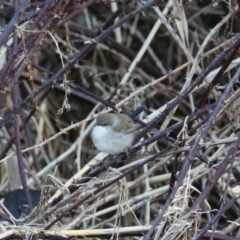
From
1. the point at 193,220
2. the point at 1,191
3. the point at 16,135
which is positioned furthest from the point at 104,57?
the point at 193,220

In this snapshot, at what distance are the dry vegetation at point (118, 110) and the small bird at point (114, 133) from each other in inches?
3.2

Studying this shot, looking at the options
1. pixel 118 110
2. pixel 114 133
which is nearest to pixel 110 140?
pixel 114 133

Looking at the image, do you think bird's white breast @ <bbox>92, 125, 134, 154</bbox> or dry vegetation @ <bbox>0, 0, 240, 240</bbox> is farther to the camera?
bird's white breast @ <bbox>92, 125, 134, 154</bbox>

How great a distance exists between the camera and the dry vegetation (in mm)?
2406

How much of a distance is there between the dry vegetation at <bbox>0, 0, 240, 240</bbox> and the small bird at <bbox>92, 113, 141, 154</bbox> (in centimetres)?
8

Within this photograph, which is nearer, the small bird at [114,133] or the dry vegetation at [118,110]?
the dry vegetation at [118,110]

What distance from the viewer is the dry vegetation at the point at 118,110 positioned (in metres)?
2.41

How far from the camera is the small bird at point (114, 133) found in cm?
318

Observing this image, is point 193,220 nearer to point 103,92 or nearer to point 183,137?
point 183,137

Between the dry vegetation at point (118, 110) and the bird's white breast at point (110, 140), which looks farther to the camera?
the bird's white breast at point (110, 140)

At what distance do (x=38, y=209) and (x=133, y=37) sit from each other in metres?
2.74

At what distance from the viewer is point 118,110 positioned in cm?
280

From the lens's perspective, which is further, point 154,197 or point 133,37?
point 133,37

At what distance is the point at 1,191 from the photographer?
3971 mm
